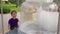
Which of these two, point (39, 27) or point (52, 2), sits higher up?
point (52, 2)

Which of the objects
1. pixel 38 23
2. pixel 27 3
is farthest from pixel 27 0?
pixel 38 23

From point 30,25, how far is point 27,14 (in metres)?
0.05

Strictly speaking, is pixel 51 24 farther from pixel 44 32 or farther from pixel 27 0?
pixel 27 0

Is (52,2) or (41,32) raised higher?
(52,2)

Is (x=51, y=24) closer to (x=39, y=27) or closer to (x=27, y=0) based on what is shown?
(x=39, y=27)

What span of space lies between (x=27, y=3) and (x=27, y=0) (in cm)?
1

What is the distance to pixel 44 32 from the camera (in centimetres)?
52

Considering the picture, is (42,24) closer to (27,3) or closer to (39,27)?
(39,27)

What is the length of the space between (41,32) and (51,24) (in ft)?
0.18

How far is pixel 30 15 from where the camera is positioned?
57 cm

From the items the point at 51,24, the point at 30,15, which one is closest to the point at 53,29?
the point at 51,24

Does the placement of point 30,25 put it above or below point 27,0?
below

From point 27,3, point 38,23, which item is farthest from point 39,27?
point 27,3

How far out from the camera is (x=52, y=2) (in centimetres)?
57
